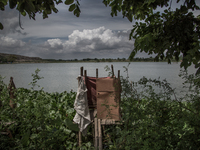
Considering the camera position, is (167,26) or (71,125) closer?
(167,26)

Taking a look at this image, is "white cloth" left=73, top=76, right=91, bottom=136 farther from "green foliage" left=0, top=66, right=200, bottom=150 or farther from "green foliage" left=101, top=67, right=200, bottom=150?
"green foliage" left=101, top=67, right=200, bottom=150

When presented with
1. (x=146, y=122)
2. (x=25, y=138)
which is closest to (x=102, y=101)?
(x=146, y=122)

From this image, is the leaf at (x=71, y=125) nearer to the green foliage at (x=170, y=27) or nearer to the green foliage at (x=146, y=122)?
the green foliage at (x=146, y=122)

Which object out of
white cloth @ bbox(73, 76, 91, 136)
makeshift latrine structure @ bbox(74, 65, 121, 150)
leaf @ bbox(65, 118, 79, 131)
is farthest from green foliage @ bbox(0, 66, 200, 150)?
makeshift latrine structure @ bbox(74, 65, 121, 150)

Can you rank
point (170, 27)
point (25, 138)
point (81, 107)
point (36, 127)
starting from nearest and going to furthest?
point (170, 27), point (36, 127), point (25, 138), point (81, 107)

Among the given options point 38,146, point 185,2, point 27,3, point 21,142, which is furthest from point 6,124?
point 185,2

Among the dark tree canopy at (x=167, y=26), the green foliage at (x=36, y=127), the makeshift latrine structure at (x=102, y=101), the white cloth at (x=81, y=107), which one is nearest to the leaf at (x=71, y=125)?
the green foliage at (x=36, y=127)

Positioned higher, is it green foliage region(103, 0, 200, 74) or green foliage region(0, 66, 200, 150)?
green foliage region(103, 0, 200, 74)

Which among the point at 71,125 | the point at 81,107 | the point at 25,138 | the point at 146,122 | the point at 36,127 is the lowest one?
the point at 25,138

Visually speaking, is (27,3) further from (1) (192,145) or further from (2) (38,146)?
(2) (38,146)

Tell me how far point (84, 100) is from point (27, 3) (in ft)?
10.6

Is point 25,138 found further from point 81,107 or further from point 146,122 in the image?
point 146,122

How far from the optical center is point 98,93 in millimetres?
4516

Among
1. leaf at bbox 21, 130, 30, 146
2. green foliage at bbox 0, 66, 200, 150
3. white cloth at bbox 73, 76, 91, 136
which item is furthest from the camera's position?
white cloth at bbox 73, 76, 91, 136
